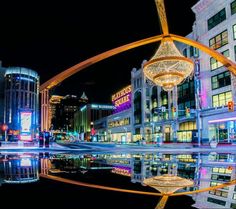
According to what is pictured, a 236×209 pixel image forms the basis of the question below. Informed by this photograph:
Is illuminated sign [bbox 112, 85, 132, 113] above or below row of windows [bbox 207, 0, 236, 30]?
below

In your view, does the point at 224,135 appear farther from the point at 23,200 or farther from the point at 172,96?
the point at 23,200

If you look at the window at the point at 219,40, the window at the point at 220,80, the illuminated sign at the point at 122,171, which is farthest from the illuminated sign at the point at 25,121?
the illuminated sign at the point at 122,171

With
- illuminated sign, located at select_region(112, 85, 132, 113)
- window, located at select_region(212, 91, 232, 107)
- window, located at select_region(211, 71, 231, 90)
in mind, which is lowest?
window, located at select_region(212, 91, 232, 107)

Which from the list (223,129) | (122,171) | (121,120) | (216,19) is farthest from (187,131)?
(122,171)

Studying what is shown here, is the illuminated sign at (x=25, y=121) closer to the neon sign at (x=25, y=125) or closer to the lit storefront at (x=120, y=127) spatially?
the neon sign at (x=25, y=125)

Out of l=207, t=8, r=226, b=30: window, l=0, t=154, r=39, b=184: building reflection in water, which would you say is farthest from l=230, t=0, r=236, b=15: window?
l=0, t=154, r=39, b=184: building reflection in water

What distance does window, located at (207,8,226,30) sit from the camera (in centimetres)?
4422

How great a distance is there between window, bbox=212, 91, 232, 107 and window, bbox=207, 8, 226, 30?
1267 cm

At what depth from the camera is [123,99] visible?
103 meters

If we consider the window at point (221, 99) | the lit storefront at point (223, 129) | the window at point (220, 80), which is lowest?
the lit storefront at point (223, 129)

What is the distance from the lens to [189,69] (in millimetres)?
Result: 12336

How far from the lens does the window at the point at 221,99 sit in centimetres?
4241

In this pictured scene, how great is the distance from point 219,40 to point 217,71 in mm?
5324

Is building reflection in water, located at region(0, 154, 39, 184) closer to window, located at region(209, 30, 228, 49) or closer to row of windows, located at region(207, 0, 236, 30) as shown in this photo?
window, located at region(209, 30, 228, 49)
